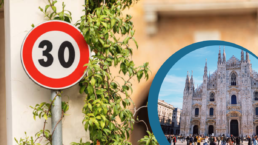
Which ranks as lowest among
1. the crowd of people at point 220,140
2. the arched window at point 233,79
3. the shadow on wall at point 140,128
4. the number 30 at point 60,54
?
the crowd of people at point 220,140

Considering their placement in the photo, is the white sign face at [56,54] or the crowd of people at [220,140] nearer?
the white sign face at [56,54]

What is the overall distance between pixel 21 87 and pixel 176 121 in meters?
2.09

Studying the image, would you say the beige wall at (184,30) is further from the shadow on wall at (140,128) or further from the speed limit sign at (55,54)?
the speed limit sign at (55,54)

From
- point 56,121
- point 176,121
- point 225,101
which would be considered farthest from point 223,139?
point 56,121

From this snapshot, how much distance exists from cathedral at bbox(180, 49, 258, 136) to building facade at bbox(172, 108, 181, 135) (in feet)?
0.21

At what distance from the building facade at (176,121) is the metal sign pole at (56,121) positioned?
1.82 metres

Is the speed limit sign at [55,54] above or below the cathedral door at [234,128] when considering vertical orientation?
above

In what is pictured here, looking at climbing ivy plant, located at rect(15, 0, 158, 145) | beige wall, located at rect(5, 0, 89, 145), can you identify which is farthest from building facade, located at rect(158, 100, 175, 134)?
beige wall, located at rect(5, 0, 89, 145)

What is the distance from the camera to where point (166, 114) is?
146 inches

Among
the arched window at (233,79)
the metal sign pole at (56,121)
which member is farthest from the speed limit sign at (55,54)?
the arched window at (233,79)

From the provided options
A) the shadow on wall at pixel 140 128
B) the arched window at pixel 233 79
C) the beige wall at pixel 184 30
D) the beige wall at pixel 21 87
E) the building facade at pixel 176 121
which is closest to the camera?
the beige wall at pixel 21 87

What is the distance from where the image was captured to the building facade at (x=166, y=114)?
370cm

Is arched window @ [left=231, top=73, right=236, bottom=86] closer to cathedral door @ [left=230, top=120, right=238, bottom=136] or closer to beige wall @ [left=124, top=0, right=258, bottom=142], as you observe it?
cathedral door @ [left=230, top=120, right=238, bottom=136]

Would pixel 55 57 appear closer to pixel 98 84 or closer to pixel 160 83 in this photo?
pixel 98 84
